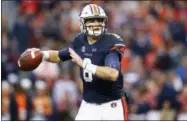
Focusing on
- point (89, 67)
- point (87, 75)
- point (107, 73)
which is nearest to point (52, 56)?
point (87, 75)

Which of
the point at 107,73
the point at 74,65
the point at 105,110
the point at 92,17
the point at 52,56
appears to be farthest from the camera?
the point at 74,65

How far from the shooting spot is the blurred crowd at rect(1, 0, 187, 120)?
37.0 feet

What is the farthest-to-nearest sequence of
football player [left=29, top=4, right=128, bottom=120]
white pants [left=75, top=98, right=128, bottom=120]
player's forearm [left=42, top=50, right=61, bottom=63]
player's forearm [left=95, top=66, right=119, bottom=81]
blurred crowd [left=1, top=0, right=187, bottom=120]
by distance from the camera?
blurred crowd [left=1, top=0, right=187, bottom=120]
player's forearm [left=42, top=50, right=61, bottom=63]
white pants [left=75, top=98, right=128, bottom=120]
football player [left=29, top=4, right=128, bottom=120]
player's forearm [left=95, top=66, right=119, bottom=81]

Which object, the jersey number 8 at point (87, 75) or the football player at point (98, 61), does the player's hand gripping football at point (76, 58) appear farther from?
the jersey number 8 at point (87, 75)

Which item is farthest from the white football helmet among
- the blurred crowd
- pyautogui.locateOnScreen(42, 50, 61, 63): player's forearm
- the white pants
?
the blurred crowd

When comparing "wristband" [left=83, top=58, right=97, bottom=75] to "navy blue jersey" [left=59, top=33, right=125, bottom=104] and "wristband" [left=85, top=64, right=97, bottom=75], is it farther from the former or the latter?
"navy blue jersey" [left=59, top=33, right=125, bottom=104]

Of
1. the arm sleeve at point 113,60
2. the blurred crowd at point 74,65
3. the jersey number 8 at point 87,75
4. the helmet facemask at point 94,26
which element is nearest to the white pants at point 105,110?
the jersey number 8 at point 87,75

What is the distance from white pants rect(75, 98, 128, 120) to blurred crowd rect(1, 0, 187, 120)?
10.6ft

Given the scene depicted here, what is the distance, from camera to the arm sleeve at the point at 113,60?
7285mm

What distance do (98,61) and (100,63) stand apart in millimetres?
27

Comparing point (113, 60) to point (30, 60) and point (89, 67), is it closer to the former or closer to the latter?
point (89, 67)

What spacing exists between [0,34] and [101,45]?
5.76 metres

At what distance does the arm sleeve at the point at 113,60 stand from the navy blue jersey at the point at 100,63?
0.15ft

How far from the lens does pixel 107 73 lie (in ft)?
23.6
